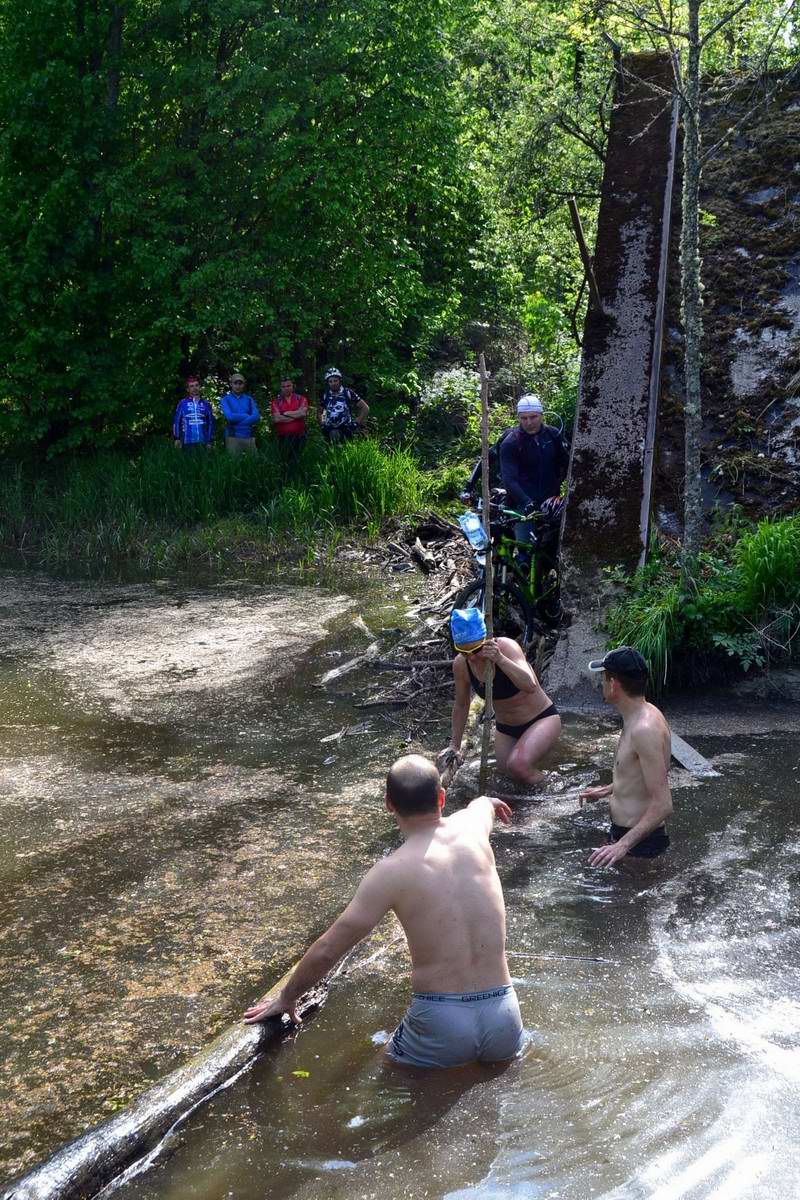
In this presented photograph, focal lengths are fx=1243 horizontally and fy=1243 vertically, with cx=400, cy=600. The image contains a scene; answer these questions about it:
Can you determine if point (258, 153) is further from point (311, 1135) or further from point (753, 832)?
point (311, 1135)

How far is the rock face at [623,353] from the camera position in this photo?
9867mm

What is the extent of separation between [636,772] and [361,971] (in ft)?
5.33

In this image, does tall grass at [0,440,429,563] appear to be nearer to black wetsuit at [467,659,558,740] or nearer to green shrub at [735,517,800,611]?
green shrub at [735,517,800,611]

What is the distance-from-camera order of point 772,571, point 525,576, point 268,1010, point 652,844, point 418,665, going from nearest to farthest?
1. point 268,1010
2. point 652,844
3. point 772,571
4. point 418,665
5. point 525,576

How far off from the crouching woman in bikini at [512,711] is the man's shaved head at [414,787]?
8.10ft

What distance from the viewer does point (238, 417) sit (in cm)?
1734

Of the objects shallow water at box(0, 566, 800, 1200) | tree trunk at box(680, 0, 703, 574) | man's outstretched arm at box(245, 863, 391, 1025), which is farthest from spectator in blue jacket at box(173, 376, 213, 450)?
man's outstretched arm at box(245, 863, 391, 1025)

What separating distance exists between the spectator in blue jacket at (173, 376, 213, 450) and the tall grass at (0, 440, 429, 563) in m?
0.33

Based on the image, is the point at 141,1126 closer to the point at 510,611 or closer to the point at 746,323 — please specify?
the point at 510,611

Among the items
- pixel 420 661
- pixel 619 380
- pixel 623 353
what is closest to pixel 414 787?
pixel 420 661

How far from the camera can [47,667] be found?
34.2ft

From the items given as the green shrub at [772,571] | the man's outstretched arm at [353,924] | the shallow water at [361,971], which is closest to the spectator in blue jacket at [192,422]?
the shallow water at [361,971]

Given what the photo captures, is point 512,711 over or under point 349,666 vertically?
over

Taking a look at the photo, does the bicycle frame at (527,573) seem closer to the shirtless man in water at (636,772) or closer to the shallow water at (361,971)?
the shallow water at (361,971)
